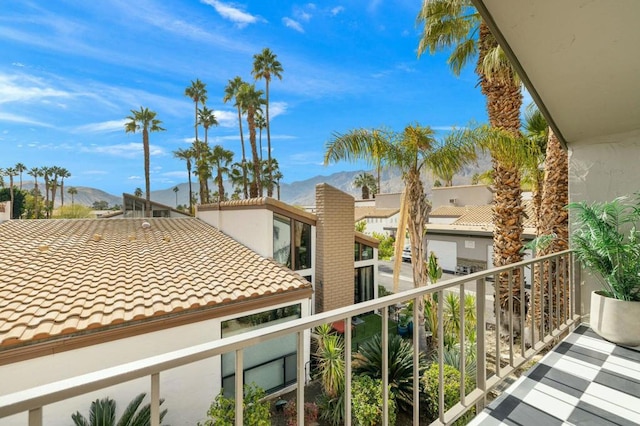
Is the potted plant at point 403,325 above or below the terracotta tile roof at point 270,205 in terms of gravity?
below

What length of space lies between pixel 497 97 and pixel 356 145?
12.9 feet

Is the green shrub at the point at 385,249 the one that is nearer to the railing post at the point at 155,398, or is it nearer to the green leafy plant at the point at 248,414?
the green leafy plant at the point at 248,414

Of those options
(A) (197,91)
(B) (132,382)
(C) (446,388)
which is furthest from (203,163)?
(C) (446,388)

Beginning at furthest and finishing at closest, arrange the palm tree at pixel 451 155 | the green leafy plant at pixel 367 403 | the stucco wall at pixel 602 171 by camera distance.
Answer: the palm tree at pixel 451 155
the green leafy plant at pixel 367 403
the stucco wall at pixel 602 171

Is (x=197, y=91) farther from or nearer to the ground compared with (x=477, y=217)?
farther from the ground

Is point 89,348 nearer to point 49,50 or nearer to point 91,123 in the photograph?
point 49,50

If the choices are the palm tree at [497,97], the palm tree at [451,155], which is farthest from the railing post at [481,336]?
the palm tree at [497,97]

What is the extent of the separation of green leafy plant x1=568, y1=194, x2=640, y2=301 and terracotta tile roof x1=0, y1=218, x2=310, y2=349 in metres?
5.01

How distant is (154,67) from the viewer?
23250 millimetres

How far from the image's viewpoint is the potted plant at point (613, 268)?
2781mm

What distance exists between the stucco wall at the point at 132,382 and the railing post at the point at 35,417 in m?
4.55

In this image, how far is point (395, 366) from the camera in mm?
5418

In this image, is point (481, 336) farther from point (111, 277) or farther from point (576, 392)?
point (111, 277)

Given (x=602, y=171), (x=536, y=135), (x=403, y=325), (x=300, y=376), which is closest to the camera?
(x=300, y=376)
